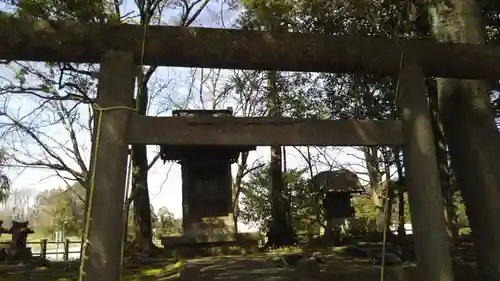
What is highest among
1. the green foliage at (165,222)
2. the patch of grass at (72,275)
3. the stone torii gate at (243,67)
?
the stone torii gate at (243,67)

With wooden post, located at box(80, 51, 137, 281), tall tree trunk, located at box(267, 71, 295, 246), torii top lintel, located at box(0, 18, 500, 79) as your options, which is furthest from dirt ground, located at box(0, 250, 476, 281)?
tall tree trunk, located at box(267, 71, 295, 246)

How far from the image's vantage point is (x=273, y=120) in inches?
138

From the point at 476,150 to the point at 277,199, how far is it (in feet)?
32.2

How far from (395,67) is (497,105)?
587cm

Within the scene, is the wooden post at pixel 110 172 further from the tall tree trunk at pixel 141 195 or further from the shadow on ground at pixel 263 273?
the tall tree trunk at pixel 141 195

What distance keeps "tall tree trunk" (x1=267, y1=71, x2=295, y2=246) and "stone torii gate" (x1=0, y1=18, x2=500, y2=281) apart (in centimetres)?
882

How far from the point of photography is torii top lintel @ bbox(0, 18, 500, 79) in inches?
130

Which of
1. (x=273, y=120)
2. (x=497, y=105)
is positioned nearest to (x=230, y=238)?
(x=497, y=105)

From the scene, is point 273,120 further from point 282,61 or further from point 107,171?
point 107,171

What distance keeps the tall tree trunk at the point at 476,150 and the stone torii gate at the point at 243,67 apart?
0.58 metres

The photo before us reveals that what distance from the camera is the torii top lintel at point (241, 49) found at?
10.8ft

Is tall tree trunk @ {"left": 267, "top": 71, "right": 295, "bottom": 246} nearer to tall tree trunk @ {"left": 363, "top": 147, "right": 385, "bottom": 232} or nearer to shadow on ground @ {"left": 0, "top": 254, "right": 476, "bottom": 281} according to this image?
tall tree trunk @ {"left": 363, "top": 147, "right": 385, "bottom": 232}

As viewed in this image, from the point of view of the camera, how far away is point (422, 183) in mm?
3566


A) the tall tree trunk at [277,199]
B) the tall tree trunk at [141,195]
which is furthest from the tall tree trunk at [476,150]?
the tall tree trunk at [141,195]
